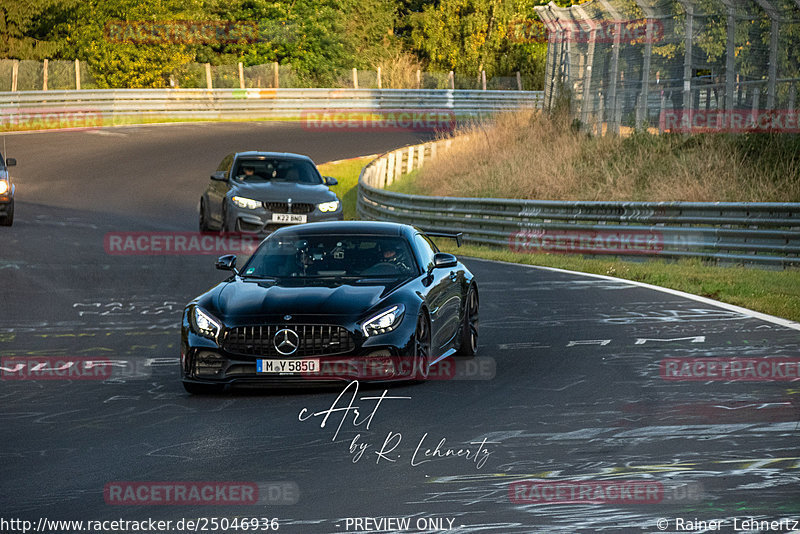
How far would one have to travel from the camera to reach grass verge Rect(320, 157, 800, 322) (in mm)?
15617

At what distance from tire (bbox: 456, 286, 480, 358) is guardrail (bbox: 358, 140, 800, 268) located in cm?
834

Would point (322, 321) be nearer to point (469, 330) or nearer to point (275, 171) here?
point (469, 330)

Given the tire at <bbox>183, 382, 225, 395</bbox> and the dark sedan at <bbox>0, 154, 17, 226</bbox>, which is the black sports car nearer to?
the tire at <bbox>183, 382, 225, 395</bbox>

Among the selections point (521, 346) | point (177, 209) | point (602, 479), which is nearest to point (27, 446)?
point (602, 479)

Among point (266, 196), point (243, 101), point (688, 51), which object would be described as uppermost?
point (688, 51)

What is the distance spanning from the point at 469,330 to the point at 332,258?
55.5 inches

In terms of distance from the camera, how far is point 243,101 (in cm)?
5509

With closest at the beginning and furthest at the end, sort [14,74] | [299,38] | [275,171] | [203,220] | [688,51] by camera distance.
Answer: [275,171], [203,220], [688,51], [14,74], [299,38]

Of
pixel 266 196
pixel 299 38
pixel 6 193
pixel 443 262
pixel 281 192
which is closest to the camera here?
pixel 443 262

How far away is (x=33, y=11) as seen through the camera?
63.2 meters

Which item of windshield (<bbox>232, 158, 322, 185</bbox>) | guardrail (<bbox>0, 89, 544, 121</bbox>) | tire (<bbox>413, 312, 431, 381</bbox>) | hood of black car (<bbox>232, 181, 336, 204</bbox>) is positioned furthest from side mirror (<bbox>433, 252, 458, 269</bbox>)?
guardrail (<bbox>0, 89, 544, 121</bbox>)

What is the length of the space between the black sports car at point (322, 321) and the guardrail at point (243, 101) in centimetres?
3839

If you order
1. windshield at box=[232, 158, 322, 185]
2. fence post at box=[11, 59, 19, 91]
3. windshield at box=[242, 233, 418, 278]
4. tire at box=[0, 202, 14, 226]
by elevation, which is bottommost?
tire at box=[0, 202, 14, 226]

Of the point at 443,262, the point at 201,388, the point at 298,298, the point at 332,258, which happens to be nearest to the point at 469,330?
the point at 443,262
